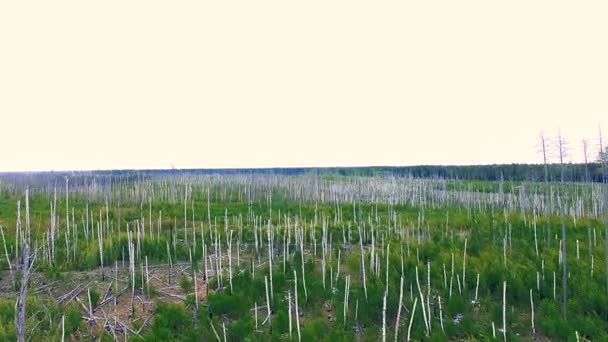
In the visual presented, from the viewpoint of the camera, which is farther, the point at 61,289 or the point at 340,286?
the point at 61,289

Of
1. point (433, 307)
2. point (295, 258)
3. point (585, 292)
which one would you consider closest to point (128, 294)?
point (295, 258)

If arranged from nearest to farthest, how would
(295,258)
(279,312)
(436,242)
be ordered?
(279,312) → (295,258) → (436,242)

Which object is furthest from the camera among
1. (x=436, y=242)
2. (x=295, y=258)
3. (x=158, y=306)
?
(x=436, y=242)

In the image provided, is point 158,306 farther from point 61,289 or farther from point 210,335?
point 61,289

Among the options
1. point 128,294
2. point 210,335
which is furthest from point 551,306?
point 128,294

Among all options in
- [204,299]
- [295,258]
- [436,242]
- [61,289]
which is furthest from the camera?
[436,242]

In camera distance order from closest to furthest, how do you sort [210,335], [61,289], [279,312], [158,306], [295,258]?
[210,335] → [279,312] → [158,306] → [61,289] → [295,258]

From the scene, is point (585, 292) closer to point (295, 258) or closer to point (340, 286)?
point (340, 286)

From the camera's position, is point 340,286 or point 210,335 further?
point 340,286
